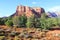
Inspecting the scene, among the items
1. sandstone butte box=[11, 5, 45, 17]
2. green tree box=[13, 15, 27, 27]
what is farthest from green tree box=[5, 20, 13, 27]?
sandstone butte box=[11, 5, 45, 17]

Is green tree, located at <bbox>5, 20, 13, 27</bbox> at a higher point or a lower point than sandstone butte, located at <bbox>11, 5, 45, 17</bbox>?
lower

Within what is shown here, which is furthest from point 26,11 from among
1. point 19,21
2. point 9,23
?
point 9,23

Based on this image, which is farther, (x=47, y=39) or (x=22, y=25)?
(x=22, y=25)

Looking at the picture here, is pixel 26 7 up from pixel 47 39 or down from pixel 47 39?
up

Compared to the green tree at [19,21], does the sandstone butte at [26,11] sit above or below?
above

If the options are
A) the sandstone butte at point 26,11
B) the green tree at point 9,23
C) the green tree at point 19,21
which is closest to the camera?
the green tree at point 9,23

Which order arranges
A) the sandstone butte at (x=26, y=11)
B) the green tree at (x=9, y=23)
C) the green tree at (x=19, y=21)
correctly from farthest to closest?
the sandstone butte at (x=26, y=11) < the green tree at (x=19, y=21) < the green tree at (x=9, y=23)

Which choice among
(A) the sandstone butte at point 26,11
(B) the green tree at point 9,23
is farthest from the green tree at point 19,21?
(A) the sandstone butte at point 26,11

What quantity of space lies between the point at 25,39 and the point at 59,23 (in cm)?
2205

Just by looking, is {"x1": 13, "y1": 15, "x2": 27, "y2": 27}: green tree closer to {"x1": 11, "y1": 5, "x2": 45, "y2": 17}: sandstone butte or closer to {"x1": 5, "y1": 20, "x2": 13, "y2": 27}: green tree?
{"x1": 5, "y1": 20, "x2": 13, "y2": 27}: green tree

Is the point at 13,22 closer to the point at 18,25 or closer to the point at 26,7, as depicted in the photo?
the point at 18,25

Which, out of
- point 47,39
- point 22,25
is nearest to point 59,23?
point 22,25

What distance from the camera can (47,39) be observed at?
98.1 ft

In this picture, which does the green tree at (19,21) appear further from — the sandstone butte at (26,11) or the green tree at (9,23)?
the sandstone butte at (26,11)
